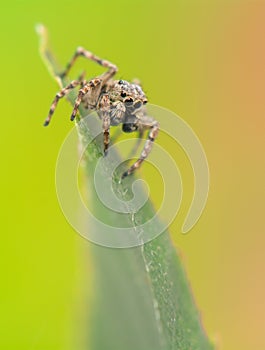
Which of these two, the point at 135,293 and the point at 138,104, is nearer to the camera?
the point at 135,293

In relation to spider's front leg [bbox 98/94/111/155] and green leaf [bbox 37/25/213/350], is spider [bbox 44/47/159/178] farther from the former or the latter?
green leaf [bbox 37/25/213/350]

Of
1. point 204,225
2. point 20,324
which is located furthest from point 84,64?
point 20,324

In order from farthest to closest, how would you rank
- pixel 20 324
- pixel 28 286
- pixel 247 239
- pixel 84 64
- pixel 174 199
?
1. pixel 84 64
2. pixel 247 239
3. pixel 28 286
4. pixel 20 324
5. pixel 174 199

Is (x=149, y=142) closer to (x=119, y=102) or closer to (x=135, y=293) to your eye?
(x=119, y=102)

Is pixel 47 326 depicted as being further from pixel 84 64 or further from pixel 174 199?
pixel 84 64

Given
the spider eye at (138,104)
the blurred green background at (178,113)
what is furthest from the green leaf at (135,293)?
the blurred green background at (178,113)

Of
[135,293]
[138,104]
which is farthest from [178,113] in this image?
[135,293]

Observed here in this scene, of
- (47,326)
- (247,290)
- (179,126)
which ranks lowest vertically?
(47,326)
